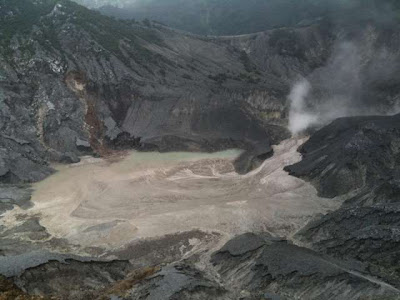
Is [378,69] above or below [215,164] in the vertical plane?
above

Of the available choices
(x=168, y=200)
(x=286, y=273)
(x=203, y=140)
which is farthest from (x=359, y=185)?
(x=203, y=140)

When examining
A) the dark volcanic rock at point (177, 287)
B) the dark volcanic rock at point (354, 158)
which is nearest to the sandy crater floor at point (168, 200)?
the dark volcanic rock at point (354, 158)

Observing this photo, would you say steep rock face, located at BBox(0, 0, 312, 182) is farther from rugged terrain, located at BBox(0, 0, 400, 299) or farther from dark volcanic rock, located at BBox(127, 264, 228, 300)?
dark volcanic rock, located at BBox(127, 264, 228, 300)

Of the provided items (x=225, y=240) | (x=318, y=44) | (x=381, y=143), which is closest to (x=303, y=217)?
(x=225, y=240)

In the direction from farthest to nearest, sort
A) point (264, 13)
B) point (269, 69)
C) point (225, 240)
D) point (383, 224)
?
point (264, 13) → point (269, 69) → point (225, 240) → point (383, 224)

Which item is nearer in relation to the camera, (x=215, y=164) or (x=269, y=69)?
(x=215, y=164)

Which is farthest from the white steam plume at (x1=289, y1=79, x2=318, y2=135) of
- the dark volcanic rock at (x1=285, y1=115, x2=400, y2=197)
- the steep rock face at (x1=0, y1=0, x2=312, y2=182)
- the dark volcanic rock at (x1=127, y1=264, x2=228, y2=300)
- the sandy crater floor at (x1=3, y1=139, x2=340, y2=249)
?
the dark volcanic rock at (x1=127, y1=264, x2=228, y2=300)

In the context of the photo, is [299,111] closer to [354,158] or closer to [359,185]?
[354,158]

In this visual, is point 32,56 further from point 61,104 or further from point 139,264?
point 139,264

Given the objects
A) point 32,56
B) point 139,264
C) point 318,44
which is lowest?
point 139,264
